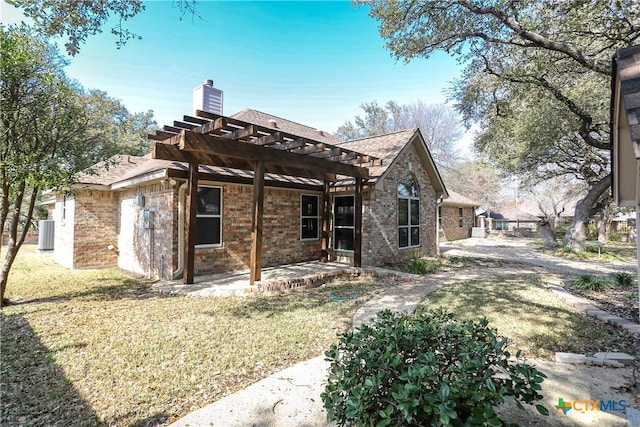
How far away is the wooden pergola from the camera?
246 inches

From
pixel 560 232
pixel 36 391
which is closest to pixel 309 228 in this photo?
pixel 36 391

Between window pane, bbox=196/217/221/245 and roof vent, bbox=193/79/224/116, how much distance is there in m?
6.17

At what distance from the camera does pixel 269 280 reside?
7.72 meters

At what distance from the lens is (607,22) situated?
23.4 ft

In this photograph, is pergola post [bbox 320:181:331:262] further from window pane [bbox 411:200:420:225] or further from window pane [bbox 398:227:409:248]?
window pane [bbox 411:200:420:225]

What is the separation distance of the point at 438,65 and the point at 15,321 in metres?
13.3

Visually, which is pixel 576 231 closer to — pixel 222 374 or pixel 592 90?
pixel 592 90

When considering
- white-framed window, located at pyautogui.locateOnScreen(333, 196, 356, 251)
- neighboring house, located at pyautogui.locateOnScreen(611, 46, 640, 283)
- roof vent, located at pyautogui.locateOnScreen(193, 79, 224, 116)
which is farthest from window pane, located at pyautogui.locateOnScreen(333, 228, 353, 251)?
neighboring house, located at pyautogui.locateOnScreen(611, 46, 640, 283)

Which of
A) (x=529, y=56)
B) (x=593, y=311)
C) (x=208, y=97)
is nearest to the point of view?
(x=593, y=311)

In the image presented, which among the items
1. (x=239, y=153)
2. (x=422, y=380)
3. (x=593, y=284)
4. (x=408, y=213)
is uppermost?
(x=239, y=153)

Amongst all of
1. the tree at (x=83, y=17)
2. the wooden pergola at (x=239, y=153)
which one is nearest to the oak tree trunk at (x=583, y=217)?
the wooden pergola at (x=239, y=153)

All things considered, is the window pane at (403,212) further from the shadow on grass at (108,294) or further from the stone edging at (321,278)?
the shadow on grass at (108,294)

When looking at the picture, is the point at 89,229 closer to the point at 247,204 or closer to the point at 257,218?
the point at 247,204

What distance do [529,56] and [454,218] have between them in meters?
16.3
